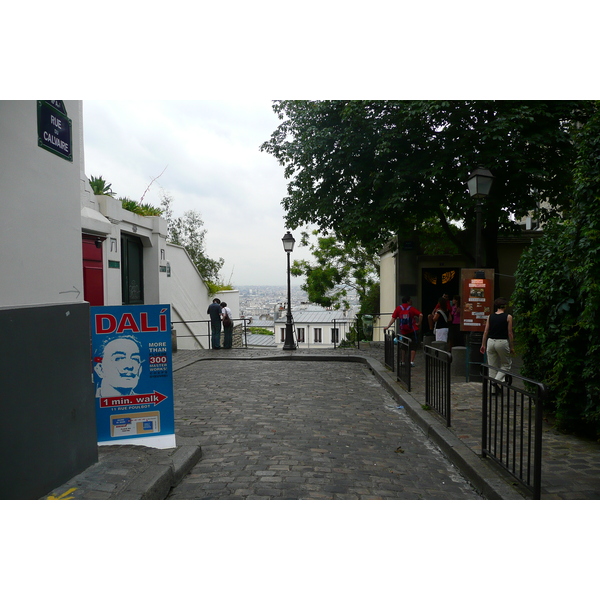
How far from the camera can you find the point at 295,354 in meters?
15.7

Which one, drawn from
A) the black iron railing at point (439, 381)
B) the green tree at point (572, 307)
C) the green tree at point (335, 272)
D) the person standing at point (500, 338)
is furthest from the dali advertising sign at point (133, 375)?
the green tree at point (335, 272)

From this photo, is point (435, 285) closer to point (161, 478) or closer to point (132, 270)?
point (132, 270)

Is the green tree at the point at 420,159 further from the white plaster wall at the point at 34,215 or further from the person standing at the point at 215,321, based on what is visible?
the white plaster wall at the point at 34,215

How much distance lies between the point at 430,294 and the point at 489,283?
873 cm

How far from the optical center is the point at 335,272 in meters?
32.9

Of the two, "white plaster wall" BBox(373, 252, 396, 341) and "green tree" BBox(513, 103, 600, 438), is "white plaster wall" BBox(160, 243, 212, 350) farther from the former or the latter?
"green tree" BBox(513, 103, 600, 438)

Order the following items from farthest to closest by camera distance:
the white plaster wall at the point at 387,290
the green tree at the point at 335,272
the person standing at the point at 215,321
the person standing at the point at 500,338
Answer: the green tree at the point at 335,272
the white plaster wall at the point at 387,290
the person standing at the point at 215,321
the person standing at the point at 500,338

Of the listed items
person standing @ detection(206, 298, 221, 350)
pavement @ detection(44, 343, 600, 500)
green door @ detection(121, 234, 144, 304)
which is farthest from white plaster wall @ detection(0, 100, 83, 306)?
person standing @ detection(206, 298, 221, 350)

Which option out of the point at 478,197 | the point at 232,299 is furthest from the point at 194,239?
the point at 478,197

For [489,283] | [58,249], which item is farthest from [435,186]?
[58,249]

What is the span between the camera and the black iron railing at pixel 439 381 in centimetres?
673

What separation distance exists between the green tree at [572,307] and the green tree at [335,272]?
78.6ft

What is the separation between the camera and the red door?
11574 millimetres

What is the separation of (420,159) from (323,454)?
385 inches
